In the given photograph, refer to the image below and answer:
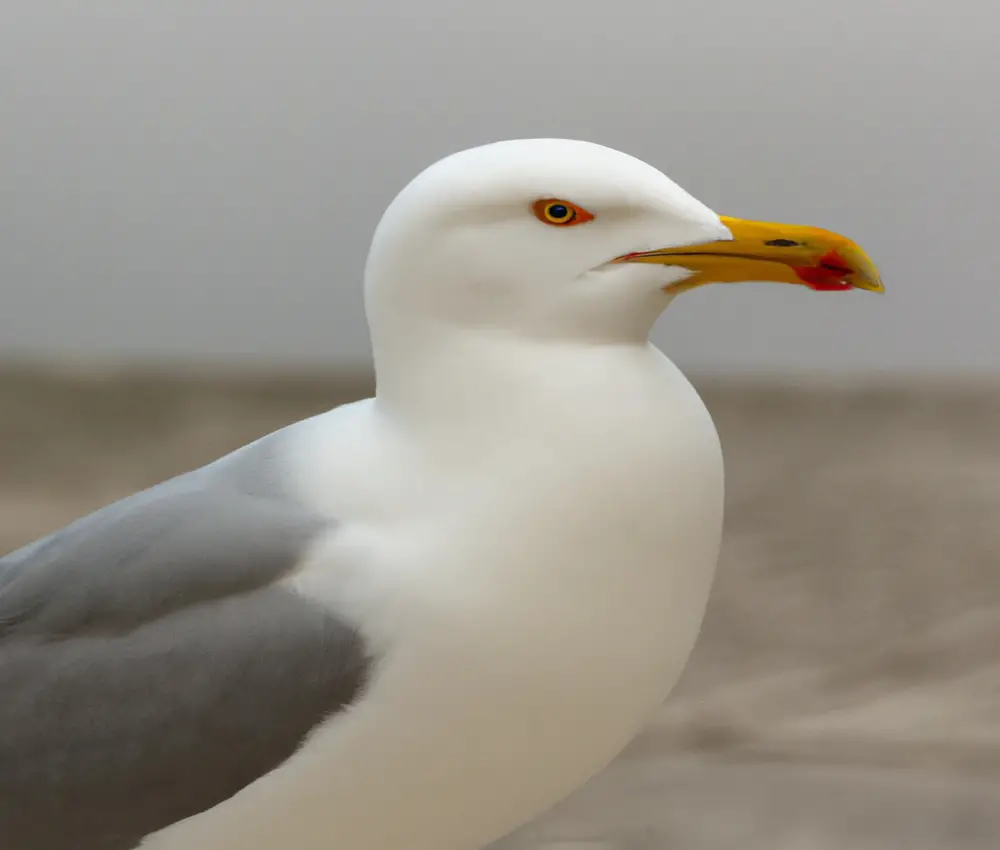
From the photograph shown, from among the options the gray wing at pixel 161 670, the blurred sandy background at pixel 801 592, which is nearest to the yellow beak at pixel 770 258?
the gray wing at pixel 161 670

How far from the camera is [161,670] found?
0.78 m

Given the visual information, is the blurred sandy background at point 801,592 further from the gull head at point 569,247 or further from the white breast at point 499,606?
the gull head at point 569,247

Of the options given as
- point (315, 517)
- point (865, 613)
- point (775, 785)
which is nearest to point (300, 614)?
point (315, 517)

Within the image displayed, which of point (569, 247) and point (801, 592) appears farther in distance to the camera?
point (801, 592)

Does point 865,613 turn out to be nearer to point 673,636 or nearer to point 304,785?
point 673,636

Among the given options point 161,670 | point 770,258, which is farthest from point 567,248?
point 161,670

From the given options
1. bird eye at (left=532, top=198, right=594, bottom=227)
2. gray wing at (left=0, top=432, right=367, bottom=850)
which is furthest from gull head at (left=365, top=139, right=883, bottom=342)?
gray wing at (left=0, top=432, right=367, bottom=850)

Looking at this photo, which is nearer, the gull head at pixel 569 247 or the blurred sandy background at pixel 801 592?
the gull head at pixel 569 247

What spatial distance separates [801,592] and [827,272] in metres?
0.95

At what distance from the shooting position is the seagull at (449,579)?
0.75 m

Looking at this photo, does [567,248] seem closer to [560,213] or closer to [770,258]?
[560,213]

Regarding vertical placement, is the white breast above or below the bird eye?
below

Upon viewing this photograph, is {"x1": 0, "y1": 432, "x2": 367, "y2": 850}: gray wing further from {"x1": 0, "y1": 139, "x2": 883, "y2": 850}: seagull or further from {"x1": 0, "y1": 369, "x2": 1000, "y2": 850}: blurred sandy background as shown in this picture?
{"x1": 0, "y1": 369, "x2": 1000, "y2": 850}: blurred sandy background

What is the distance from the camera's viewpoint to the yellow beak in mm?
772
